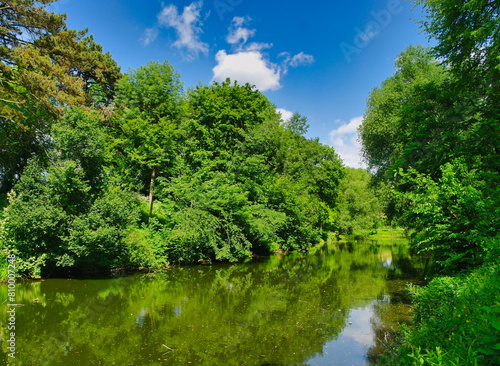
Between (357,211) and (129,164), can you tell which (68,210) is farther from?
(357,211)

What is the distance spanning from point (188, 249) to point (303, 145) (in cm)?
2108

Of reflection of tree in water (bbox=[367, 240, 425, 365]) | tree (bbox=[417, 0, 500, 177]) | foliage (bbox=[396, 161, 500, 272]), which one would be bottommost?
reflection of tree in water (bbox=[367, 240, 425, 365])

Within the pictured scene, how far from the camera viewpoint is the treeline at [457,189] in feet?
11.5

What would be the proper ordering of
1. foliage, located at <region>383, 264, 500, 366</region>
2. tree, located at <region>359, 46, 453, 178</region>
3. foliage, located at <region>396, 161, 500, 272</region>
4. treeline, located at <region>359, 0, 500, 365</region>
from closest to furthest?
1. foliage, located at <region>383, 264, 500, 366</region>
2. treeline, located at <region>359, 0, 500, 365</region>
3. foliage, located at <region>396, 161, 500, 272</region>
4. tree, located at <region>359, 46, 453, 178</region>

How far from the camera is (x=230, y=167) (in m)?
23.4

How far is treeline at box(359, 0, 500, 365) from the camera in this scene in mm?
3496

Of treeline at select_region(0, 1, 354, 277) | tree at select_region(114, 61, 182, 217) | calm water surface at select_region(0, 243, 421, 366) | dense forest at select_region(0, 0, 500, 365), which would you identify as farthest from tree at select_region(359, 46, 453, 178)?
tree at select_region(114, 61, 182, 217)

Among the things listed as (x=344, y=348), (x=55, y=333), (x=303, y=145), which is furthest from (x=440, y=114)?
(x=303, y=145)

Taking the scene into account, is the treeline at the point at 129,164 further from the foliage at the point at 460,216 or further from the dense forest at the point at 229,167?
the foliage at the point at 460,216

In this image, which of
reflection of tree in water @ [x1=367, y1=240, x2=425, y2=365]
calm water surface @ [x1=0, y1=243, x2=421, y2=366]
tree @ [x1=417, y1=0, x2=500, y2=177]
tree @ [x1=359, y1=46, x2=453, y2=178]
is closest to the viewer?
calm water surface @ [x1=0, y1=243, x2=421, y2=366]

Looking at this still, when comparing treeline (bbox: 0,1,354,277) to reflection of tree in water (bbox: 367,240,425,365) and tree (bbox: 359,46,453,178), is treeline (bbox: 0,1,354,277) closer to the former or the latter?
tree (bbox: 359,46,453,178)

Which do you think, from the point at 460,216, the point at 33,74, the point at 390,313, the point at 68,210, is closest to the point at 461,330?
the point at 460,216

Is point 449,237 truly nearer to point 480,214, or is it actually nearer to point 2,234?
point 480,214

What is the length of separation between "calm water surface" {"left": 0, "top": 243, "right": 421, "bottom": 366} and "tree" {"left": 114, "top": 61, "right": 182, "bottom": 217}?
391 inches
